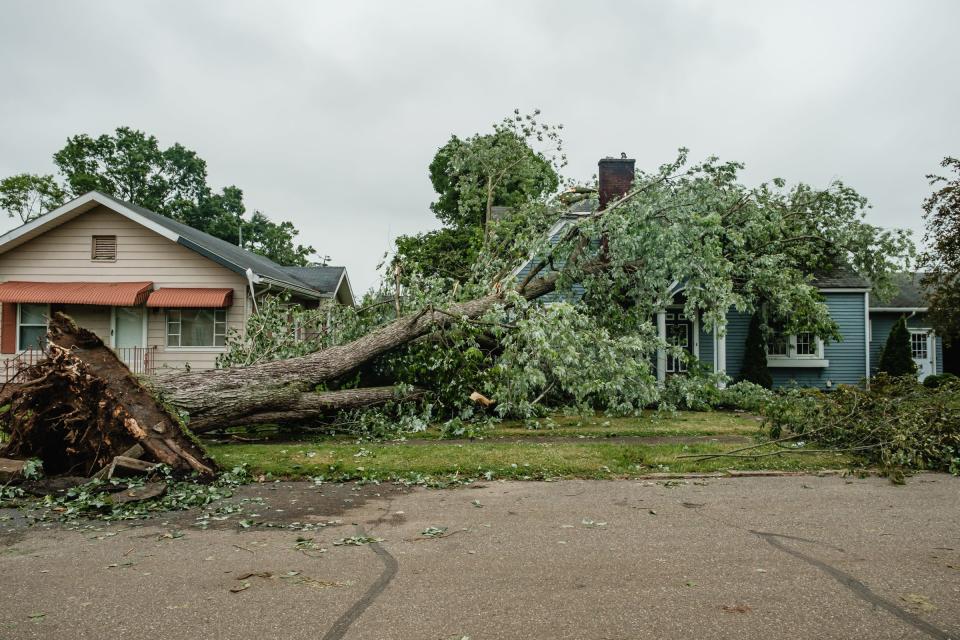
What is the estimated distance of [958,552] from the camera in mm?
4129

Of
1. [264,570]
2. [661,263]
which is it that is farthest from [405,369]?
[264,570]

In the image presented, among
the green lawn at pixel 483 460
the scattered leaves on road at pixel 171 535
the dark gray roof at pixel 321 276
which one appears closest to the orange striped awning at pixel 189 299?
the dark gray roof at pixel 321 276

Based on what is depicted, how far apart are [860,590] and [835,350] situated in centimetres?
1606

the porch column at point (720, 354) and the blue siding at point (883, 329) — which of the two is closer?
the porch column at point (720, 354)

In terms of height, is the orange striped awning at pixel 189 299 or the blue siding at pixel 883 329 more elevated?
the orange striped awning at pixel 189 299

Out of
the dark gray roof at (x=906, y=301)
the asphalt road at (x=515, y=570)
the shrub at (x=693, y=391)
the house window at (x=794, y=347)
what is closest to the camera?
the asphalt road at (x=515, y=570)

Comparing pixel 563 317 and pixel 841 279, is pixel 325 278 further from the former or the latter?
pixel 841 279

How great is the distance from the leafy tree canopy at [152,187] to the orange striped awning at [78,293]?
83.4 ft

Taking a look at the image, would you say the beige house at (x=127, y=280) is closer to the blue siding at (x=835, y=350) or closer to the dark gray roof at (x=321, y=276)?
the dark gray roof at (x=321, y=276)

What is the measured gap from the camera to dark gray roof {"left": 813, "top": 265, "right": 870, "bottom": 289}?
17.2 meters

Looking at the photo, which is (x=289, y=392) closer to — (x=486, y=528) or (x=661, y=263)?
(x=486, y=528)

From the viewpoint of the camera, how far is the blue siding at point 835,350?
57.1 ft

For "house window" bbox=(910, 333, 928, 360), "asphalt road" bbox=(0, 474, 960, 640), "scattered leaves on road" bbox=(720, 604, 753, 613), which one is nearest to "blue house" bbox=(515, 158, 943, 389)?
"house window" bbox=(910, 333, 928, 360)

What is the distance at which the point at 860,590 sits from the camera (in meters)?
3.44
